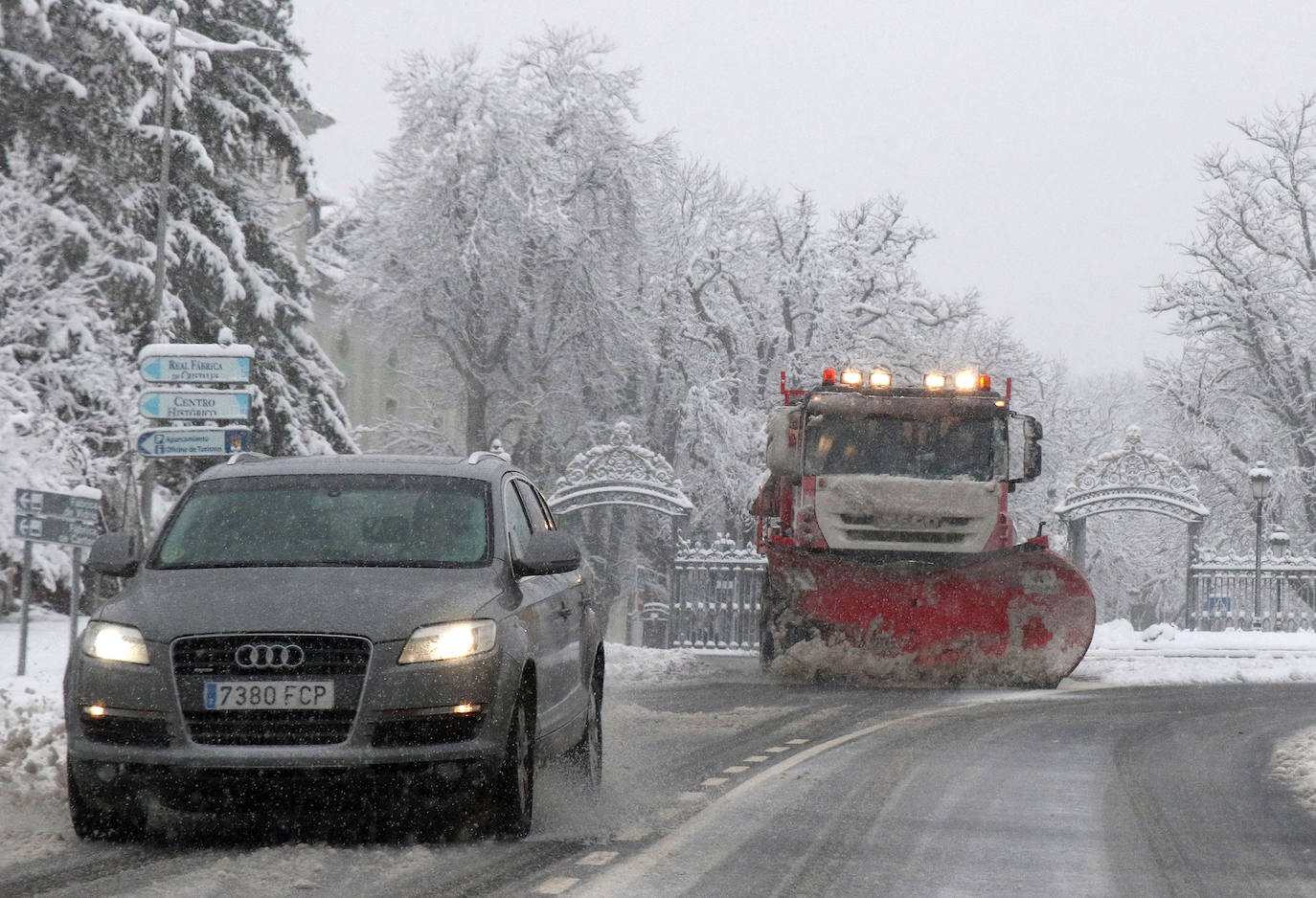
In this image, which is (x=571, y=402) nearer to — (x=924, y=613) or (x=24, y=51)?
(x=24, y=51)

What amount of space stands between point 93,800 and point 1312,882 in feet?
15.3

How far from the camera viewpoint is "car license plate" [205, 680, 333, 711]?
266 inches

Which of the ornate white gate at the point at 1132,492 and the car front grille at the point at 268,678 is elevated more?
the ornate white gate at the point at 1132,492

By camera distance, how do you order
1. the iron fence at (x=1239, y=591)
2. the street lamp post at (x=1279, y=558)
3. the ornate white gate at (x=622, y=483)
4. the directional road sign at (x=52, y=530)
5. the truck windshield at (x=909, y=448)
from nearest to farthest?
the directional road sign at (x=52, y=530) < the truck windshield at (x=909, y=448) < the ornate white gate at (x=622, y=483) < the iron fence at (x=1239, y=591) < the street lamp post at (x=1279, y=558)

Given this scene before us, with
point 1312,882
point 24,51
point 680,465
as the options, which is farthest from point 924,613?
point 680,465

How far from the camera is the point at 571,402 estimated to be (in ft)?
136

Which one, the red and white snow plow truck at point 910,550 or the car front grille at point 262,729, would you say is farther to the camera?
the red and white snow plow truck at point 910,550

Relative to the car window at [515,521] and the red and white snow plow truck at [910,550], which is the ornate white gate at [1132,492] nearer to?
the red and white snow plow truck at [910,550]

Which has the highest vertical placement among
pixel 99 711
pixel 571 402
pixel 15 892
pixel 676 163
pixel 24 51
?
pixel 676 163

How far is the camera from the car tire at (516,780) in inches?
279

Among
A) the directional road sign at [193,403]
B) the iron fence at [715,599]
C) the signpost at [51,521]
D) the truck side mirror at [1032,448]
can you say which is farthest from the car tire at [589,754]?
the iron fence at [715,599]

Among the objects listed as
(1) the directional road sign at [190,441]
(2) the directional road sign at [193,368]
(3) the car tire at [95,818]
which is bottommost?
(3) the car tire at [95,818]

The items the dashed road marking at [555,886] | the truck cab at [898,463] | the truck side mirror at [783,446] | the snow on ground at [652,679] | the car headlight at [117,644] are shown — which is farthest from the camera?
the truck side mirror at [783,446]

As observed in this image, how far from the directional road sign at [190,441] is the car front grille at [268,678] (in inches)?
389
